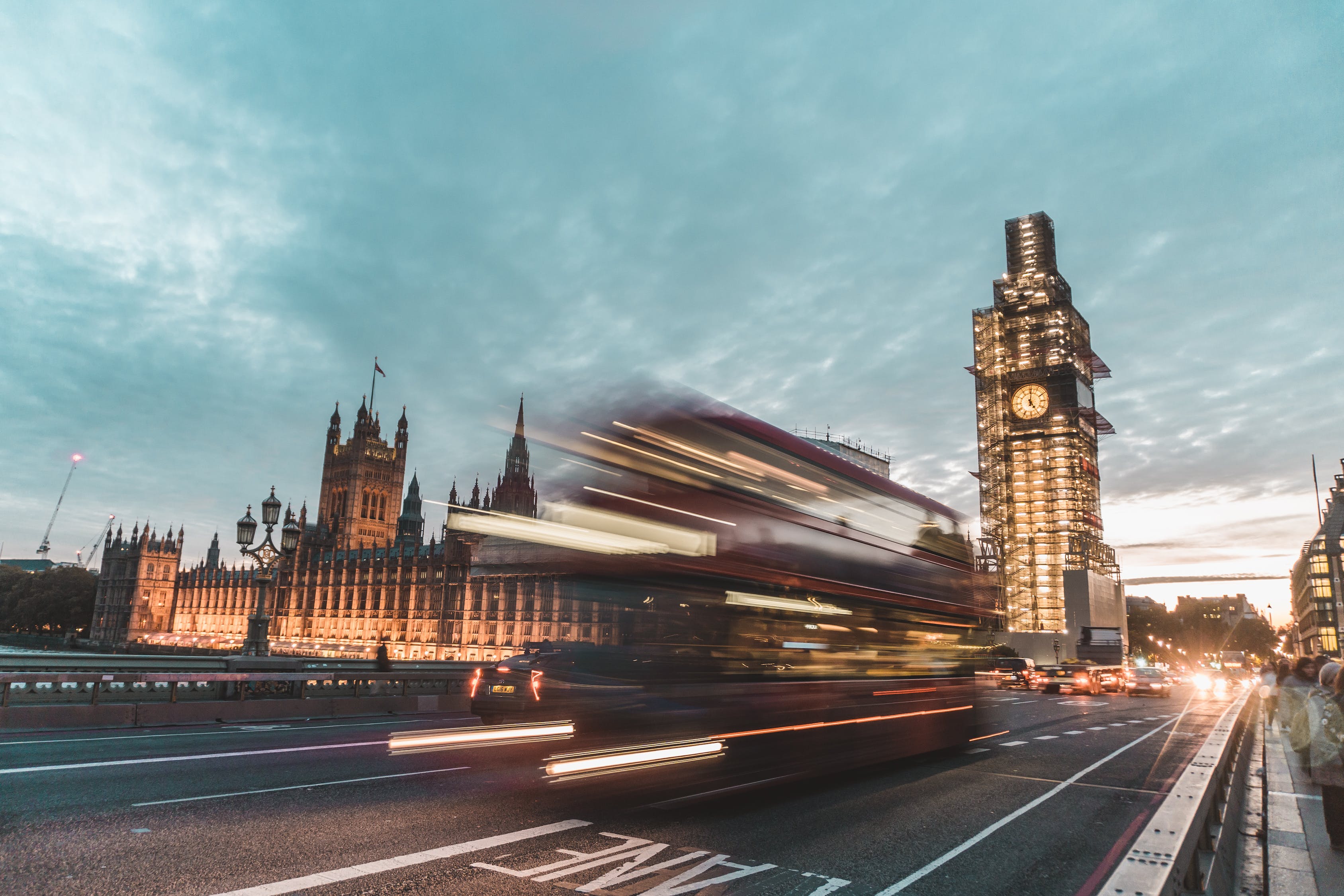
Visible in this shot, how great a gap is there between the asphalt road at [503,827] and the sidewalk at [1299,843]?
43.0 inches

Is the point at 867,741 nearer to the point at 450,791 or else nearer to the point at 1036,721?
the point at 450,791

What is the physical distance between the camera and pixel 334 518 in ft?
472

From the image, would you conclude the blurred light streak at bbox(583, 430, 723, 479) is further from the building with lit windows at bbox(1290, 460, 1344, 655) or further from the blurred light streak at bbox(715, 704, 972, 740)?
the building with lit windows at bbox(1290, 460, 1344, 655)

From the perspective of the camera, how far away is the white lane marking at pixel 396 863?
487cm

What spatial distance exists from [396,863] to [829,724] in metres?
4.73

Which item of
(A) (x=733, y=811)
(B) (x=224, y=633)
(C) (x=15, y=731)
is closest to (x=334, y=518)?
(B) (x=224, y=633)

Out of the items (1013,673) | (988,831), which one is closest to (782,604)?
(988,831)

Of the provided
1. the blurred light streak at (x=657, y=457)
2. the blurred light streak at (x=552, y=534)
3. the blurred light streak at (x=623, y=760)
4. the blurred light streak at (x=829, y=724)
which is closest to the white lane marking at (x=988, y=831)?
the blurred light streak at (x=829, y=724)

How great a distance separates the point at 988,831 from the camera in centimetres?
725

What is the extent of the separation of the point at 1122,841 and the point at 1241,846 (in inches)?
48.6

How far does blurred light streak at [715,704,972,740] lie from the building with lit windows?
103346 mm

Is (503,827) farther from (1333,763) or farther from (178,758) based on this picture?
(1333,763)

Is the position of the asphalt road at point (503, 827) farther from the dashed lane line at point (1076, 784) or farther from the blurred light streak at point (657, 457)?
the blurred light streak at point (657, 457)

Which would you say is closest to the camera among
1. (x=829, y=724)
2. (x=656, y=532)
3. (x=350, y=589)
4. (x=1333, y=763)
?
(x=1333, y=763)
